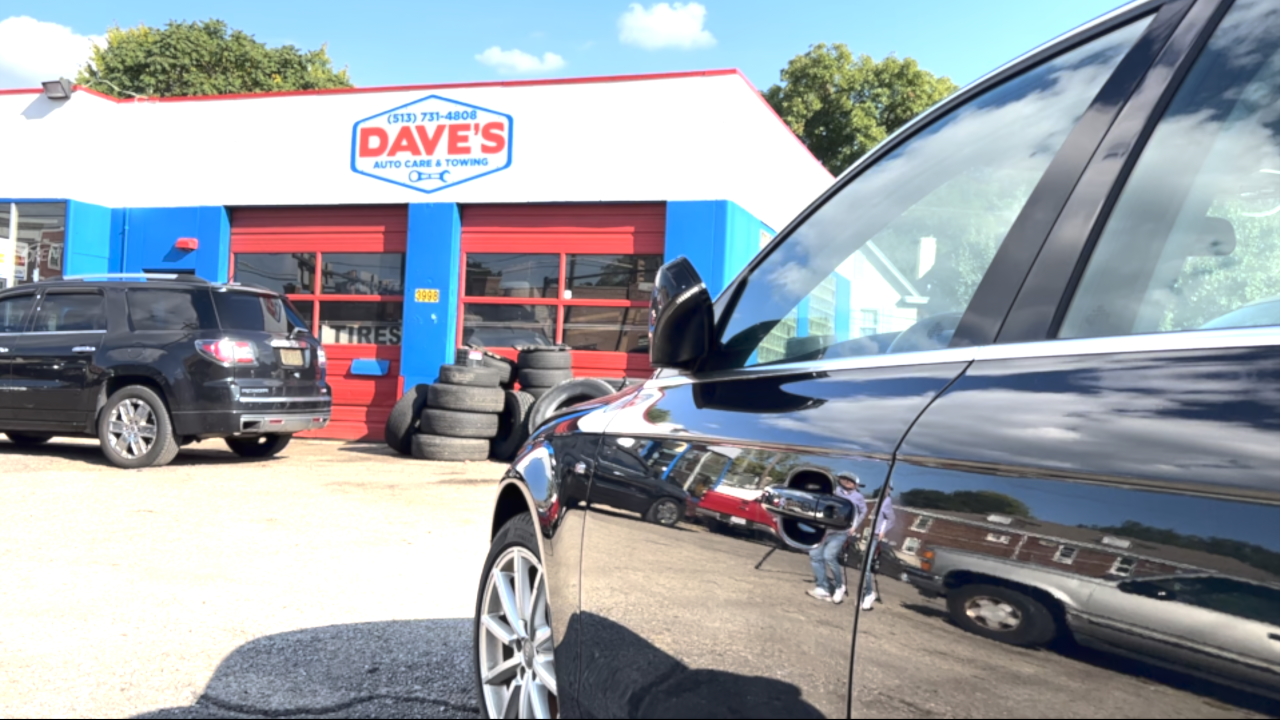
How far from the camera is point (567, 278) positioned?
13.7 meters

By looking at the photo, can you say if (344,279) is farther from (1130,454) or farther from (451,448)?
(1130,454)

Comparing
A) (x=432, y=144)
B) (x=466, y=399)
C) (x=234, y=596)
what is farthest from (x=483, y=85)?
(x=234, y=596)

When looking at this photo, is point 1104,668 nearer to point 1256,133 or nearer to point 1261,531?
point 1261,531

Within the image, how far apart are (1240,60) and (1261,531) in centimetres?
73

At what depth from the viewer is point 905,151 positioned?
203cm

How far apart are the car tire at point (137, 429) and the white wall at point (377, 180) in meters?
5.38

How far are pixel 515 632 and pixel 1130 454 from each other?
6.52 feet

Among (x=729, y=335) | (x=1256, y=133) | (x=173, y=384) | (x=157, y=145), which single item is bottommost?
(x=173, y=384)

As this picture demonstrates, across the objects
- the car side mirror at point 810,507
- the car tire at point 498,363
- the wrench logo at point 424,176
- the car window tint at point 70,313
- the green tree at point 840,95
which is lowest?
the car tire at point 498,363

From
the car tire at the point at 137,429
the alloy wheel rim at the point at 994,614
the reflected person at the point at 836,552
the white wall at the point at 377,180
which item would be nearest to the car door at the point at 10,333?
the car tire at the point at 137,429

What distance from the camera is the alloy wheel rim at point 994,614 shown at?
1.23 meters

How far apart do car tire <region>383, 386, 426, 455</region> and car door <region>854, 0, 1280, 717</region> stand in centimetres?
1104

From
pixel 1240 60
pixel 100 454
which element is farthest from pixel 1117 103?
pixel 100 454

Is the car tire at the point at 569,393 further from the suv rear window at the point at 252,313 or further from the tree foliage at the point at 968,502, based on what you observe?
the tree foliage at the point at 968,502
